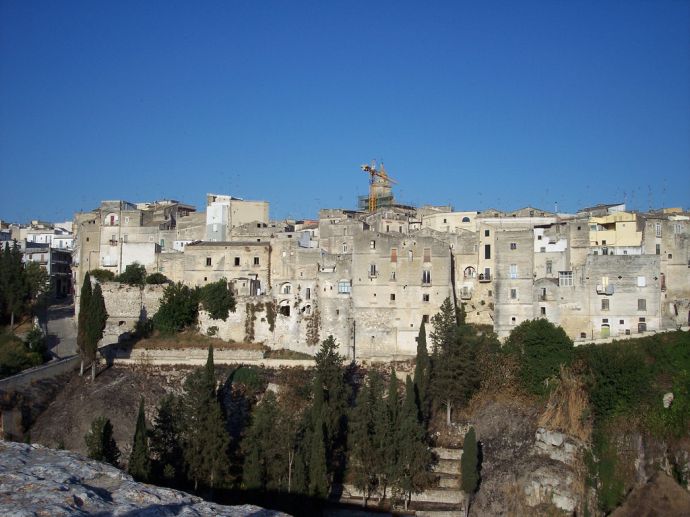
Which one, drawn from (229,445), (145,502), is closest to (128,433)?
(229,445)

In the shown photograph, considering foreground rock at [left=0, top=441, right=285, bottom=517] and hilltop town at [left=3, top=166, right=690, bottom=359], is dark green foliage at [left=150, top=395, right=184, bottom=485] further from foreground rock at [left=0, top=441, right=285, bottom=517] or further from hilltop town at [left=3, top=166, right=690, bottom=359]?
foreground rock at [left=0, top=441, right=285, bottom=517]

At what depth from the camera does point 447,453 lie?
130 feet

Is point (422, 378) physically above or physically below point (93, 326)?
below

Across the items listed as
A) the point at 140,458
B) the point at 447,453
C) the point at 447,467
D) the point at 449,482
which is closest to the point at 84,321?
the point at 140,458

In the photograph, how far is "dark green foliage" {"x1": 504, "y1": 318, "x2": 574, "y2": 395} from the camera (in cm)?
4234

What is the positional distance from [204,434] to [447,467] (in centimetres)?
1126

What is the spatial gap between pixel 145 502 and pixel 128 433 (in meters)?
26.7

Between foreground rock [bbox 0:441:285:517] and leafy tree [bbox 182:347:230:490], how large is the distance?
1820 centimetres

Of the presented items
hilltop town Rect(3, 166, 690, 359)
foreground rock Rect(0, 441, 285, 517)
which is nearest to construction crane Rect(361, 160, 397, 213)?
hilltop town Rect(3, 166, 690, 359)

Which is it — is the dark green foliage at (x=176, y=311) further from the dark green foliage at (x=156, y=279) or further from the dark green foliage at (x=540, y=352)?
the dark green foliage at (x=540, y=352)

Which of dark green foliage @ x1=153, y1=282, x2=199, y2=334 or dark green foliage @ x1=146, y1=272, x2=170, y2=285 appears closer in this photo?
dark green foliage @ x1=153, y1=282, x2=199, y2=334

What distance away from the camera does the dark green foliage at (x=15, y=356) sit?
4350 centimetres

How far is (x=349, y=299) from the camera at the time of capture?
1868 inches

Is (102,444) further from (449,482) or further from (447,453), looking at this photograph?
(447,453)
